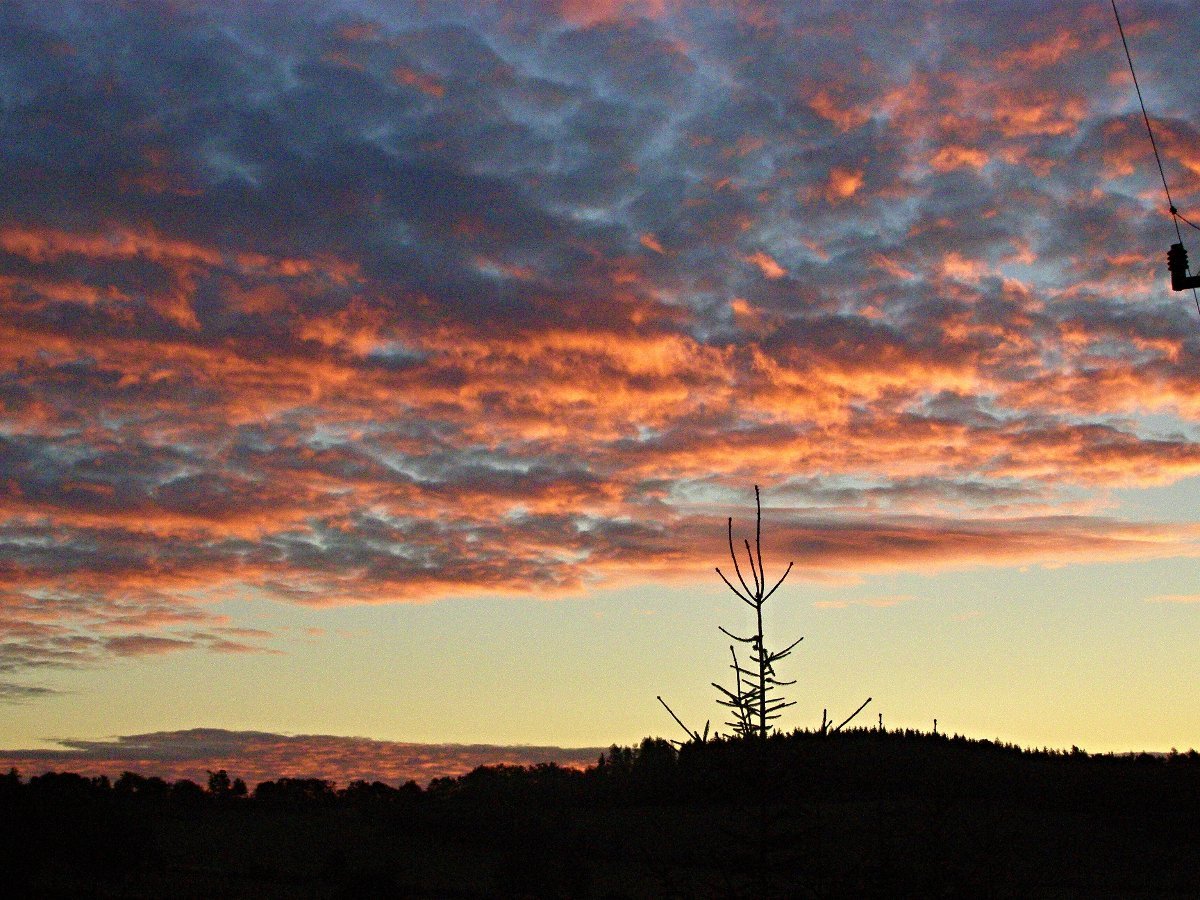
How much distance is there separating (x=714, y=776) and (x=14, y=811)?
45831 mm

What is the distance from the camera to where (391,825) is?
77.4 m

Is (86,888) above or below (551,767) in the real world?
below

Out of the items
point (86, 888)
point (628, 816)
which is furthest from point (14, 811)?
point (628, 816)

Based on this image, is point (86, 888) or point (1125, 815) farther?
point (1125, 815)

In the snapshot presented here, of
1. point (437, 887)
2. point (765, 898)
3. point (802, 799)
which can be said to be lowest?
point (437, 887)

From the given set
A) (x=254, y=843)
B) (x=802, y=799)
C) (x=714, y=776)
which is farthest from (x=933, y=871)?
(x=254, y=843)

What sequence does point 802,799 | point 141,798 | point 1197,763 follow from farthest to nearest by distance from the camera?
point 141,798 → point 1197,763 → point 802,799

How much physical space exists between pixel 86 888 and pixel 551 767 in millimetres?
46425

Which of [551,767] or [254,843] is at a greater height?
[551,767]

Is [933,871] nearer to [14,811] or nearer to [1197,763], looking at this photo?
[14,811]

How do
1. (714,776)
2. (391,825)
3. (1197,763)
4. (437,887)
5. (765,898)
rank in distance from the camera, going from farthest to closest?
(391,825)
(1197,763)
(437,887)
(714,776)
(765,898)

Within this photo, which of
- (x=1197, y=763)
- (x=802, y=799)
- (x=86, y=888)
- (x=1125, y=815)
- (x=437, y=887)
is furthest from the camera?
(x=1197, y=763)

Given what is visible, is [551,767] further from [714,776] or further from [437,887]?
[714,776]

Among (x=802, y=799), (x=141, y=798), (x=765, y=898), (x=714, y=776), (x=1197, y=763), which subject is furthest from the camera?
(x=141, y=798)
